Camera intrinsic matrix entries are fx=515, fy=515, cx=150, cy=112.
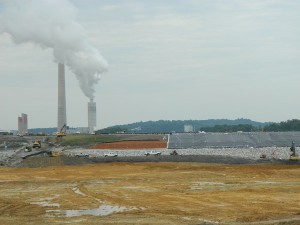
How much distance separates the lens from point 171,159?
5472cm

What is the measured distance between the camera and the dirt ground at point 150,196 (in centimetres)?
2156

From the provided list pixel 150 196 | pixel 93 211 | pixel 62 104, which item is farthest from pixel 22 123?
pixel 93 211

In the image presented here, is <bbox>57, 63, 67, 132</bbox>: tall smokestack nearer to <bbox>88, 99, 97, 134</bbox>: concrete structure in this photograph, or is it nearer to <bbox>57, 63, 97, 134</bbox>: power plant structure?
<bbox>57, 63, 97, 134</bbox>: power plant structure

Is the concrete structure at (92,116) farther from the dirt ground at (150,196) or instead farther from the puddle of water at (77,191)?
the puddle of water at (77,191)

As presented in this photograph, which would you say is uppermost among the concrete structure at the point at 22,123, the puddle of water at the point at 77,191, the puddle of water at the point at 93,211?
the concrete structure at the point at 22,123

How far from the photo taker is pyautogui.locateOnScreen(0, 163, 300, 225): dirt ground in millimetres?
21562

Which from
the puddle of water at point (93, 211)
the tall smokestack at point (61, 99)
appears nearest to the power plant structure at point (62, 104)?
the tall smokestack at point (61, 99)

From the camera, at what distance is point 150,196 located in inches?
1127

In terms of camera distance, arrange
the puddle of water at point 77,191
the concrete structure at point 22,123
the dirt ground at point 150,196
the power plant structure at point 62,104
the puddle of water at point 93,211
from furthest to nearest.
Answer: the concrete structure at point 22,123 → the power plant structure at point 62,104 → the puddle of water at point 77,191 → the puddle of water at point 93,211 → the dirt ground at point 150,196

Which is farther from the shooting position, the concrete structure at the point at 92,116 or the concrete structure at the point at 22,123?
the concrete structure at the point at 22,123

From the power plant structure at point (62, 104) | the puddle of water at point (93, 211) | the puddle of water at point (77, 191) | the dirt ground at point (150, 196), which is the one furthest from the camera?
the power plant structure at point (62, 104)

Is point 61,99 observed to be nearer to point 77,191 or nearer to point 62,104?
point 62,104

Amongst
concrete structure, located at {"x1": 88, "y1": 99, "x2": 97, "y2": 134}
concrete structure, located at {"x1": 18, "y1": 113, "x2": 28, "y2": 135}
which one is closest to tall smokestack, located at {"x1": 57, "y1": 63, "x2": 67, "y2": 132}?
concrete structure, located at {"x1": 88, "y1": 99, "x2": 97, "y2": 134}

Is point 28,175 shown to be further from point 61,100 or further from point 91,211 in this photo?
point 61,100
